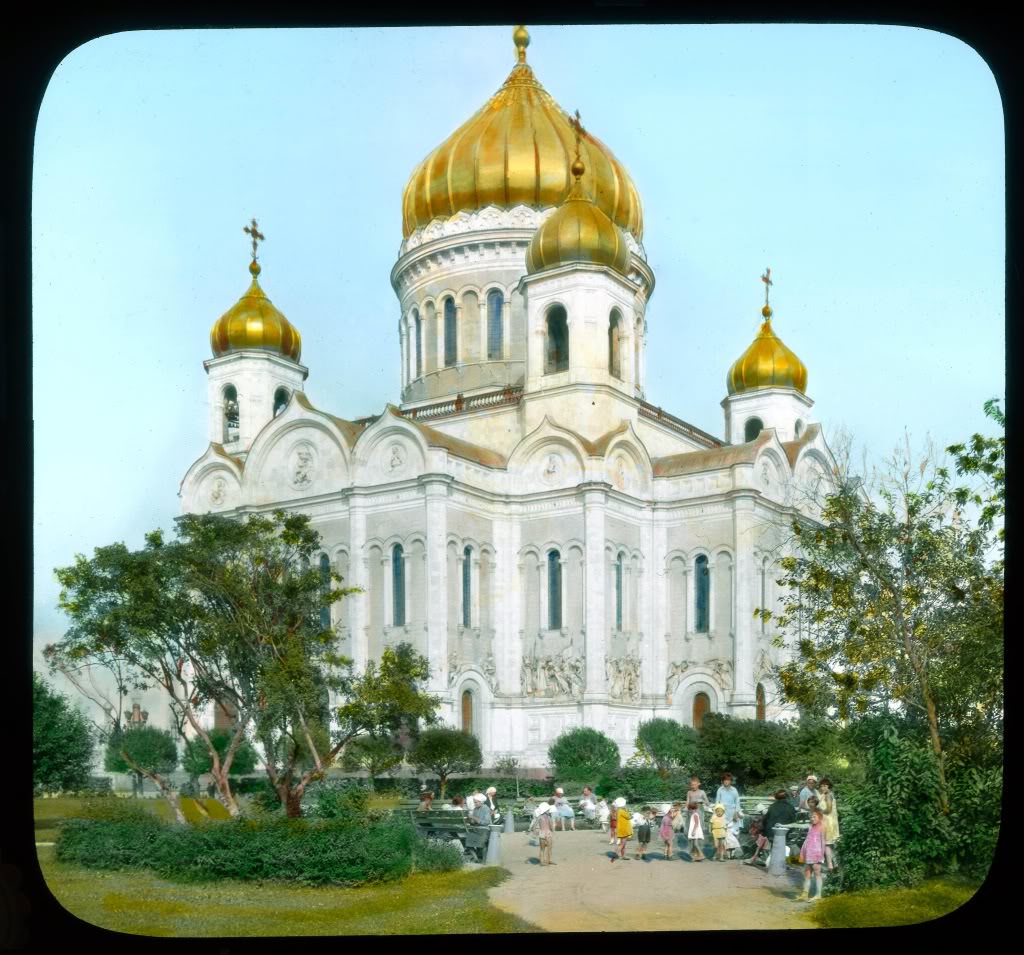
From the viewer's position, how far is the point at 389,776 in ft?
43.4

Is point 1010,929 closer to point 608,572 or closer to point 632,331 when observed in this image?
point 608,572

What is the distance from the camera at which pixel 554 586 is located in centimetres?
1845

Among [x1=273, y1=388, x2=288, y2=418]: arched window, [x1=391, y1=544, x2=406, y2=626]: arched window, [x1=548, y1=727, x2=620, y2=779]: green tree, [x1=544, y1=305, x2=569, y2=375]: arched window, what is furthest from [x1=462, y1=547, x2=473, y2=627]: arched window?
[x1=273, y1=388, x2=288, y2=418]: arched window

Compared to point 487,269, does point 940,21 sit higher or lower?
lower

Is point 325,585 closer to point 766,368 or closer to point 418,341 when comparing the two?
point 418,341

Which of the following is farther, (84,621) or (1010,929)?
(84,621)

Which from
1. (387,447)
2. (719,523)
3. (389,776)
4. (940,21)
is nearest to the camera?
(940,21)

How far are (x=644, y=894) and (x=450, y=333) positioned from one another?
16.8 meters

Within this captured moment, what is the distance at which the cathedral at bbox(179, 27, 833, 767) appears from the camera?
55.0 ft

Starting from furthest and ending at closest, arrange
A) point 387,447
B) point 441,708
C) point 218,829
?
point 387,447 → point 441,708 → point 218,829

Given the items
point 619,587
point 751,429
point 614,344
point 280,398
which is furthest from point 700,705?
point 751,429

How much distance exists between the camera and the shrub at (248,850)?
9844mm

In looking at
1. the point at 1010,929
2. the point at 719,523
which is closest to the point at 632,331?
the point at 719,523

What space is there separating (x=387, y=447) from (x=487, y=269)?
791 centimetres
